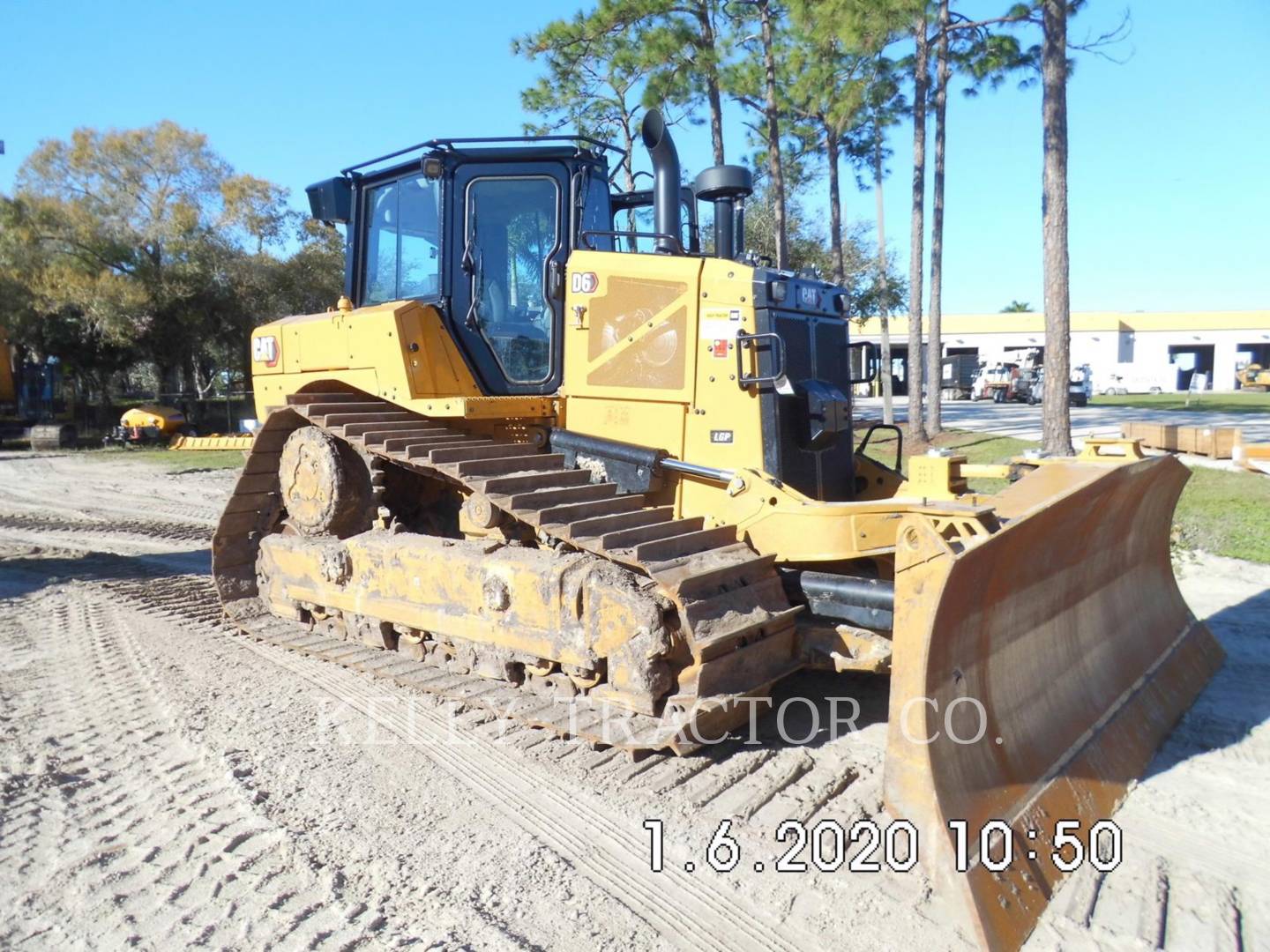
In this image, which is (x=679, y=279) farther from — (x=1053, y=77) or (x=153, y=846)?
(x=1053, y=77)

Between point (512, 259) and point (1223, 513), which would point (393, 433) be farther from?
point (1223, 513)

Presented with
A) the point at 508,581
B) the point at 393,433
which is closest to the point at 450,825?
the point at 508,581

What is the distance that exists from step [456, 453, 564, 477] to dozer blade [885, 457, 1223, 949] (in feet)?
7.09

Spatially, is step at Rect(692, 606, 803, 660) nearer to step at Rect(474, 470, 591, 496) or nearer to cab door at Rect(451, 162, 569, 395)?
step at Rect(474, 470, 591, 496)

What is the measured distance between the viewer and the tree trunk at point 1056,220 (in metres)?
11.7

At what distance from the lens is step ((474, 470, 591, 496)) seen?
4398 millimetres

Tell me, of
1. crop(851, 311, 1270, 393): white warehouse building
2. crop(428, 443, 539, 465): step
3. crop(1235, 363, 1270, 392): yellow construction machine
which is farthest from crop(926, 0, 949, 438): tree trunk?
crop(1235, 363, 1270, 392): yellow construction machine

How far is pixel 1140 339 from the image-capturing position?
4869 centimetres

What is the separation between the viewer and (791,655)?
4.16 metres

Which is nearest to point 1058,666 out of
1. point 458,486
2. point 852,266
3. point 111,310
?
point 458,486

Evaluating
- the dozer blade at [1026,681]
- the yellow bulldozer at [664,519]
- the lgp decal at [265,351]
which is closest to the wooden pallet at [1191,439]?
the yellow bulldozer at [664,519]

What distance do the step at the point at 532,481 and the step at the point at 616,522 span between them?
445mm

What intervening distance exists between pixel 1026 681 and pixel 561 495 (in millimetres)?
2269

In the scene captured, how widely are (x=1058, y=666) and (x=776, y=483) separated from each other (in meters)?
1.48
